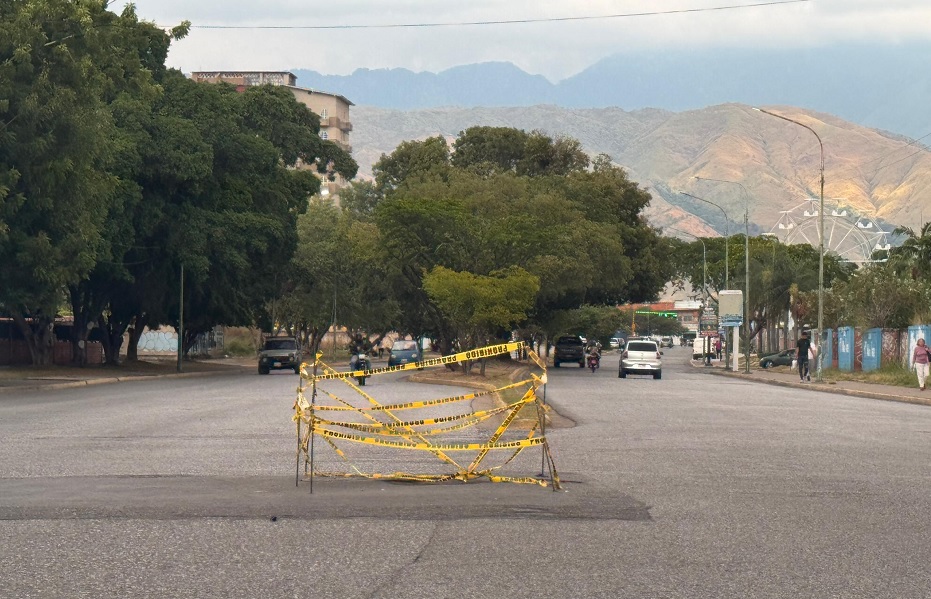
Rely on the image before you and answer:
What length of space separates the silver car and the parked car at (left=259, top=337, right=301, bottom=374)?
45.3 ft

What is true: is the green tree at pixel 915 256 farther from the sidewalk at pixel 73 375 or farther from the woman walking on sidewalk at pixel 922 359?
the sidewalk at pixel 73 375

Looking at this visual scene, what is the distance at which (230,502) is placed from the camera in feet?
37.3

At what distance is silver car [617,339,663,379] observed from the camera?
178 ft

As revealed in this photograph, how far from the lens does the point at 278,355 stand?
5581 cm

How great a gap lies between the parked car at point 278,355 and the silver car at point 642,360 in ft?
45.3

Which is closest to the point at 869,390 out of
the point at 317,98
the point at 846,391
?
the point at 846,391

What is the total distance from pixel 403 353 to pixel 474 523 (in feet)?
155

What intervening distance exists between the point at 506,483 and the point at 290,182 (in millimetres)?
50465

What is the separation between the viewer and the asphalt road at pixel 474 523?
316 inches

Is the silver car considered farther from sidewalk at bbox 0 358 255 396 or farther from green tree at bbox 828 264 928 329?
sidewalk at bbox 0 358 255 396

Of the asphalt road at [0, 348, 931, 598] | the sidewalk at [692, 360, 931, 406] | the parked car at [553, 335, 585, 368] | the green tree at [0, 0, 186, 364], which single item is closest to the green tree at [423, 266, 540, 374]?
the sidewalk at [692, 360, 931, 406]

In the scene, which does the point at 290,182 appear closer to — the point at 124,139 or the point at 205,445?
the point at 124,139

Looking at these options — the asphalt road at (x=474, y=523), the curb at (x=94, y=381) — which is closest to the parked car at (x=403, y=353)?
the curb at (x=94, y=381)

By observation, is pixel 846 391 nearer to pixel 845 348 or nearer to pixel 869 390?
pixel 869 390
